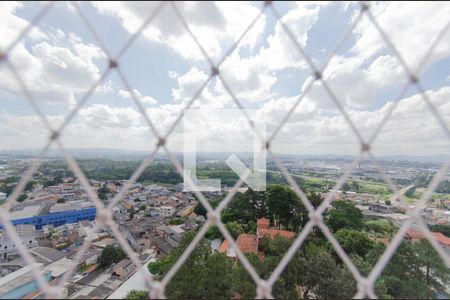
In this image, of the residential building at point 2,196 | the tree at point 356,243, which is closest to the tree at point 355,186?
the tree at point 356,243

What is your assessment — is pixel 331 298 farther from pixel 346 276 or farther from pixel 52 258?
pixel 52 258

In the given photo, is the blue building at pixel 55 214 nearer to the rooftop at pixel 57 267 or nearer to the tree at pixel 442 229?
the rooftop at pixel 57 267

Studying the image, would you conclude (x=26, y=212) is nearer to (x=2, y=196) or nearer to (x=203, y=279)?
(x=2, y=196)

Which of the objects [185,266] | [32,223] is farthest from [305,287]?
[32,223]

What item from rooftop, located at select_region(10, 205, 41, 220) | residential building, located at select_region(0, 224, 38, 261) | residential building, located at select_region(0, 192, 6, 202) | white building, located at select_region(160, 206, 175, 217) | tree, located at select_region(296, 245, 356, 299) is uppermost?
white building, located at select_region(160, 206, 175, 217)

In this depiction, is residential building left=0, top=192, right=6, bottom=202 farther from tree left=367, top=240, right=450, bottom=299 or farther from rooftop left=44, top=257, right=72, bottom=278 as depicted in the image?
tree left=367, top=240, right=450, bottom=299

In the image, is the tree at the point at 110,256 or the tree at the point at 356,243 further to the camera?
the tree at the point at 110,256

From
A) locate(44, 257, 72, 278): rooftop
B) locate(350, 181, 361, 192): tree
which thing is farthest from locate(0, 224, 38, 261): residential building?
locate(350, 181, 361, 192): tree

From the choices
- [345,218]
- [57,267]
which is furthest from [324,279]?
[345,218]
